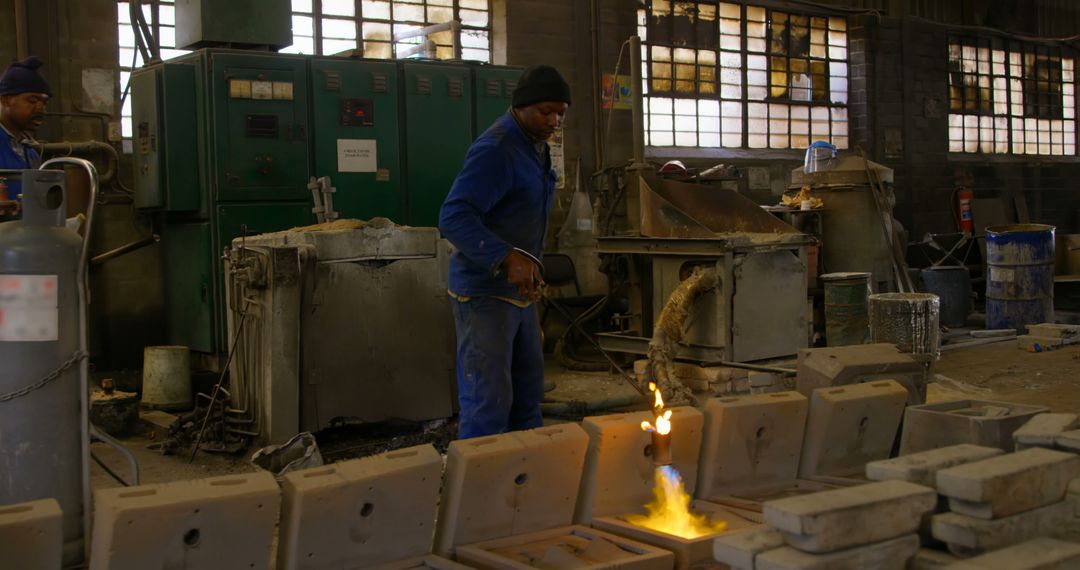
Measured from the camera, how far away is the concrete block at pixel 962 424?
3.54 metres

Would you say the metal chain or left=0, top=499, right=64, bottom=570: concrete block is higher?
the metal chain

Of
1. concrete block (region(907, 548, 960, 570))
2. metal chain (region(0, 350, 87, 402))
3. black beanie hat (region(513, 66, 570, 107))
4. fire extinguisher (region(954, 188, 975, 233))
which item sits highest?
black beanie hat (region(513, 66, 570, 107))

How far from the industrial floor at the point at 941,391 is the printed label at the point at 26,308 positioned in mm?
1952

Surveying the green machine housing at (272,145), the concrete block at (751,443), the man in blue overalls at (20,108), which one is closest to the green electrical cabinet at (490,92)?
the green machine housing at (272,145)

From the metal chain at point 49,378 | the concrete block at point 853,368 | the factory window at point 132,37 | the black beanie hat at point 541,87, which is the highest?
the factory window at point 132,37

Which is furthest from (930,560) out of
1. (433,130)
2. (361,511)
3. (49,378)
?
(433,130)

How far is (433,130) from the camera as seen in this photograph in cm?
758

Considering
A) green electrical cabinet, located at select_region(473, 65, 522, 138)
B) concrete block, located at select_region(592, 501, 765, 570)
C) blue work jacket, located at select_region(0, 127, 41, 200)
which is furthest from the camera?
green electrical cabinet, located at select_region(473, 65, 522, 138)

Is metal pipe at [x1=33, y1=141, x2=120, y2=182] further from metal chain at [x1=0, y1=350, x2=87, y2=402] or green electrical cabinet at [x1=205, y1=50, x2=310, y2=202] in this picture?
metal chain at [x1=0, y1=350, x2=87, y2=402]

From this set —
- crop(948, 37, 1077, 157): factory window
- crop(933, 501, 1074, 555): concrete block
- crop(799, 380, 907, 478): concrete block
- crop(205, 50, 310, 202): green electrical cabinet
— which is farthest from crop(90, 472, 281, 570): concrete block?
crop(948, 37, 1077, 157): factory window

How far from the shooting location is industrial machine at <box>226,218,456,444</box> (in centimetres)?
548

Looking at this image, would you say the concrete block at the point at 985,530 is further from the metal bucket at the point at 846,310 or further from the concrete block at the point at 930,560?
the metal bucket at the point at 846,310

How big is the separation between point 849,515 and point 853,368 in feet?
6.23

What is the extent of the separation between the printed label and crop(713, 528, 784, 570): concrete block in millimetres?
2113
